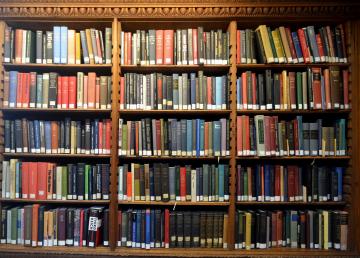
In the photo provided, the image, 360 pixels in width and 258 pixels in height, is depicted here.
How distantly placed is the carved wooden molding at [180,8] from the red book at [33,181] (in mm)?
1133

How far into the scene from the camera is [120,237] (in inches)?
80.9

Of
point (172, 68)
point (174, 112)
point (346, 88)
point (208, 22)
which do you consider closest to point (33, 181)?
point (174, 112)

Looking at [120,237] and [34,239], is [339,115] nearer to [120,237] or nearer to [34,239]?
[120,237]

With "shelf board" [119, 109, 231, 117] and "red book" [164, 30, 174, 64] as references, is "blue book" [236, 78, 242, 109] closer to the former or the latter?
"shelf board" [119, 109, 231, 117]

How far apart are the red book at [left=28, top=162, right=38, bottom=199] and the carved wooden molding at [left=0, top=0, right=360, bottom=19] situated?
113 centimetres

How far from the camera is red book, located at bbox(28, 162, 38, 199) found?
208cm

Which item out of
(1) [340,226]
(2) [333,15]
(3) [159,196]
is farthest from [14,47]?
(1) [340,226]

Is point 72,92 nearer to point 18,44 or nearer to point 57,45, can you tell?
point 57,45

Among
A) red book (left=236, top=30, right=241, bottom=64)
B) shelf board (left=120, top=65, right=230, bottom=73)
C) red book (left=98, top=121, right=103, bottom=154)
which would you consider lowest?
red book (left=98, top=121, right=103, bottom=154)

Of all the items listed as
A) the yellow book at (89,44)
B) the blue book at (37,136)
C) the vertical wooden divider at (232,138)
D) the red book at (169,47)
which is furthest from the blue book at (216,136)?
the blue book at (37,136)

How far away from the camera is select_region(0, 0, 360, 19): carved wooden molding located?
203 cm

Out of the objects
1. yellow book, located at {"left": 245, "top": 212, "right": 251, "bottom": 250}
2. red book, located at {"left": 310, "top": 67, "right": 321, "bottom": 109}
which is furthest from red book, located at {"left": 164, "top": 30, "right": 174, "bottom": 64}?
yellow book, located at {"left": 245, "top": 212, "right": 251, "bottom": 250}

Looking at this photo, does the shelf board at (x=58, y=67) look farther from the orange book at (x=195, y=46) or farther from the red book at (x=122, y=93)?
the orange book at (x=195, y=46)

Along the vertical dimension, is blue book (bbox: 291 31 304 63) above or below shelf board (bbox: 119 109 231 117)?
above
